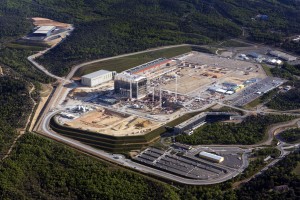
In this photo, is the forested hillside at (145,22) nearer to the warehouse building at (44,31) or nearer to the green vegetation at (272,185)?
the warehouse building at (44,31)

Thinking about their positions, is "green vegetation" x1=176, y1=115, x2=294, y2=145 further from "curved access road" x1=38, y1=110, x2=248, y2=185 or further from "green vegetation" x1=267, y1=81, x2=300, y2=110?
"curved access road" x1=38, y1=110, x2=248, y2=185

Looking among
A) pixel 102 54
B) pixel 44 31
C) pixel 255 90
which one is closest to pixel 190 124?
pixel 255 90

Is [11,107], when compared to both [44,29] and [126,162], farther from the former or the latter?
[44,29]

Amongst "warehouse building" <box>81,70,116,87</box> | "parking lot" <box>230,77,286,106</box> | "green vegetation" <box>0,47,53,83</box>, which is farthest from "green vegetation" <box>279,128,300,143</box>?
"green vegetation" <box>0,47,53,83</box>

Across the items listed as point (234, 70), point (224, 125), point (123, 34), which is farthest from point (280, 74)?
point (123, 34)

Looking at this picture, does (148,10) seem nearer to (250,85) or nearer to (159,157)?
(250,85)

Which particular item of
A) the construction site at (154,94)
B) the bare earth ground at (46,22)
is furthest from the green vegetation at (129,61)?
the bare earth ground at (46,22)
